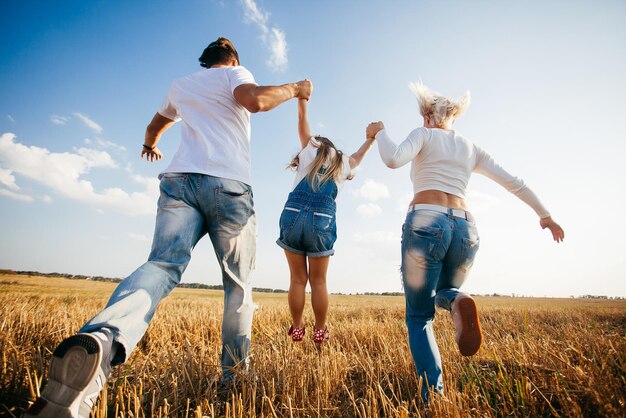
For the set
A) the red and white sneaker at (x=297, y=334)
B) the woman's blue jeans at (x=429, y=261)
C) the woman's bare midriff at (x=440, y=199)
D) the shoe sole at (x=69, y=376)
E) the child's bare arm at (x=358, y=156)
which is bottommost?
the red and white sneaker at (x=297, y=334)

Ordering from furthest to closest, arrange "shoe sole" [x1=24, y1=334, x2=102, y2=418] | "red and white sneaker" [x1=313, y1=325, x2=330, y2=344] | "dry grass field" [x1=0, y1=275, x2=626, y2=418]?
"red and white sneaker" [x1=313, y1=325, x2=330, y2=344], "dry grass field" [x1=0, y1=275, x2=626, y2=418], "shoe sole" [x1=24, y1=334, x2=102, y2=418]

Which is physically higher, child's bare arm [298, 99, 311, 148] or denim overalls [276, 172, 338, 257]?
child's bare arm [298, 99, 311, 148]

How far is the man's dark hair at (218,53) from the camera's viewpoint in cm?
246

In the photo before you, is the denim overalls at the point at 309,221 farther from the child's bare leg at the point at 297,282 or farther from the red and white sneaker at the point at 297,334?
the red and white sneaker at the point at 297,334

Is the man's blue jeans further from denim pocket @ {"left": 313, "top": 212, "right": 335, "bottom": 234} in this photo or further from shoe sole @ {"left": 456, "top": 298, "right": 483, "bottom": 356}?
shoe sole @ {"left": 456, "top": 298, "right": 483, "bottom": 356}

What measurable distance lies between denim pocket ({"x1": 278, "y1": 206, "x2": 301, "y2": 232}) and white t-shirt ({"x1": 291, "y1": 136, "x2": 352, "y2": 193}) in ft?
1.03

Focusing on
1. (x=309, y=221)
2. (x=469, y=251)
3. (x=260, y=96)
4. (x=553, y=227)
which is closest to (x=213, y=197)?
(x=260, y=96)

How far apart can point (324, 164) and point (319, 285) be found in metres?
1.35

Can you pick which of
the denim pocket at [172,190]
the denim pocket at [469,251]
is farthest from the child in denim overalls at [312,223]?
the denim pocket at [172,190]

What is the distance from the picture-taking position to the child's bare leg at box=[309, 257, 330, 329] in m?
3.38

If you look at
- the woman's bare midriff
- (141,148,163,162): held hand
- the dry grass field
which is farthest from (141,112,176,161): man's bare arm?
the woman's bare midriff

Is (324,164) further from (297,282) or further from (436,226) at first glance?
(436,226)

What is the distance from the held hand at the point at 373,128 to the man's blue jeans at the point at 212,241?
1.22 meters

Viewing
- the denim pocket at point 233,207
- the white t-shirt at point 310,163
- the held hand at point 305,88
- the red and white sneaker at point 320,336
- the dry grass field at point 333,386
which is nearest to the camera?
the dry grass field at point 333,386
